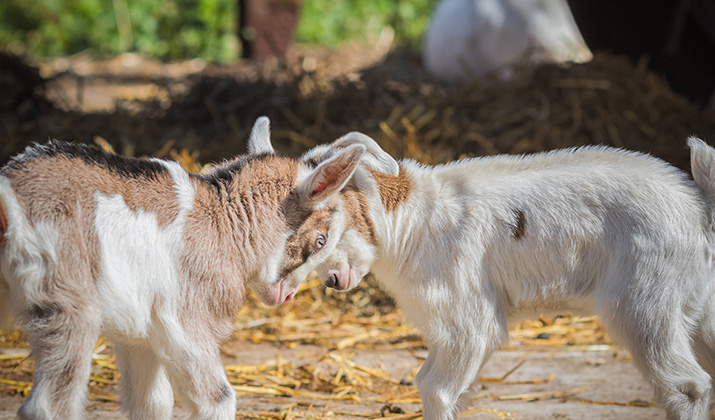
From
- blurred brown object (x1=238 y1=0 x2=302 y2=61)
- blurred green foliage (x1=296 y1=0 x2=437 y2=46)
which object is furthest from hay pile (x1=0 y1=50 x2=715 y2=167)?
blurred green foliage (x1=296 y1=0 x2=437 y2=46)

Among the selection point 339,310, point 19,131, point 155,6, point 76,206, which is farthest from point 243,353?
point 155,6

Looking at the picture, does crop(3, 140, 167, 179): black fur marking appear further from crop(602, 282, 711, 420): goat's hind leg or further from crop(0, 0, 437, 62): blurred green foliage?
crop(0, 0, 437, 62): blurred green foliage

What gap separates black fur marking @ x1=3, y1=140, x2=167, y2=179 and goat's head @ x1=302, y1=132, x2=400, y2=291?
2.32ft

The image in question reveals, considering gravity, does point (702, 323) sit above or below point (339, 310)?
above

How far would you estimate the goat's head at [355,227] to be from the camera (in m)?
3.12

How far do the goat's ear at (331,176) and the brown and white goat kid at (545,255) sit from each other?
0.20 metres

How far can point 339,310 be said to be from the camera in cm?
496

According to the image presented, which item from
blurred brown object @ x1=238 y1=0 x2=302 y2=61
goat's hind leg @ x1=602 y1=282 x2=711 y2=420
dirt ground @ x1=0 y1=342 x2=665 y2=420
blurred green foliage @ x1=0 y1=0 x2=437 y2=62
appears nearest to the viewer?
goat's hind leg @ x1=602 y1=282 x2=711 y2=420

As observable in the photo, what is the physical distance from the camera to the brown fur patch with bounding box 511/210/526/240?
122 inches

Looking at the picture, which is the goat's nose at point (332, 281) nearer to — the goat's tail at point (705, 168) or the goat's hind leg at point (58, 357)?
the goat's hind leg at point (58, 357)

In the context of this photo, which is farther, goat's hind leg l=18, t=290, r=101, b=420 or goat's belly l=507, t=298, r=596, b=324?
goat's belly l=507, t=298, r=596, b=324

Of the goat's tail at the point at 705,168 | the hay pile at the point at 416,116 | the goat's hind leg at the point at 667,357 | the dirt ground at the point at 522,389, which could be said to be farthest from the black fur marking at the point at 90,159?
the hay pile at the point at 416,116

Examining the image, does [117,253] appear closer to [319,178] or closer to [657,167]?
[319,178]

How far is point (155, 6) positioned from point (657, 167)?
11983 mm
